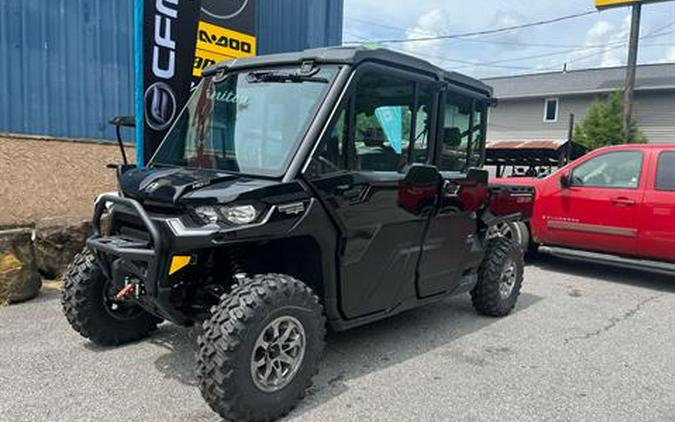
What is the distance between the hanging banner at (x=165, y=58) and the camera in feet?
20.3

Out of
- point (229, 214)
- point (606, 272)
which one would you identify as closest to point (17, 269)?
point (229, 214)

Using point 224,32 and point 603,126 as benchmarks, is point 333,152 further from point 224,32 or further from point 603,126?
point 603,126

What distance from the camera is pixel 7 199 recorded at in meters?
7.81

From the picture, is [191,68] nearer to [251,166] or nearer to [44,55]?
[44,55]

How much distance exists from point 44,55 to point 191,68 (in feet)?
9.02

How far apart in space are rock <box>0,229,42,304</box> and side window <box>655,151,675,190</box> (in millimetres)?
7370

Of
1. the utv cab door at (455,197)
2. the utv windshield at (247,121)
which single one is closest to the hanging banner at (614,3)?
the utv cab door at (455,197)

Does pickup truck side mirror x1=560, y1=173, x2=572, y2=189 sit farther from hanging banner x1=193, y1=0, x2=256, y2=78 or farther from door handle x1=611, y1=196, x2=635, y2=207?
hanging banner x1=193, y1=0, x2=256, y2=78

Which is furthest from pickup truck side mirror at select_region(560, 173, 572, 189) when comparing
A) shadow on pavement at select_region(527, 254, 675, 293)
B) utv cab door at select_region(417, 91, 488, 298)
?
utv cab door at select_region(417, 91, 488, 298)

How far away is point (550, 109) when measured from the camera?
1195 inches

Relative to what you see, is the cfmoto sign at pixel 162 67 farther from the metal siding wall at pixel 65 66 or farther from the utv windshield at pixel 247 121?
the metal siding wall at pixel 65 66

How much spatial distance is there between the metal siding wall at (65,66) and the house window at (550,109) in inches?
1024

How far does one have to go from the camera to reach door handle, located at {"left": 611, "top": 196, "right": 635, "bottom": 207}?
7.34 m

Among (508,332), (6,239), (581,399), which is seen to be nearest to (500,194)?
(508,332)
